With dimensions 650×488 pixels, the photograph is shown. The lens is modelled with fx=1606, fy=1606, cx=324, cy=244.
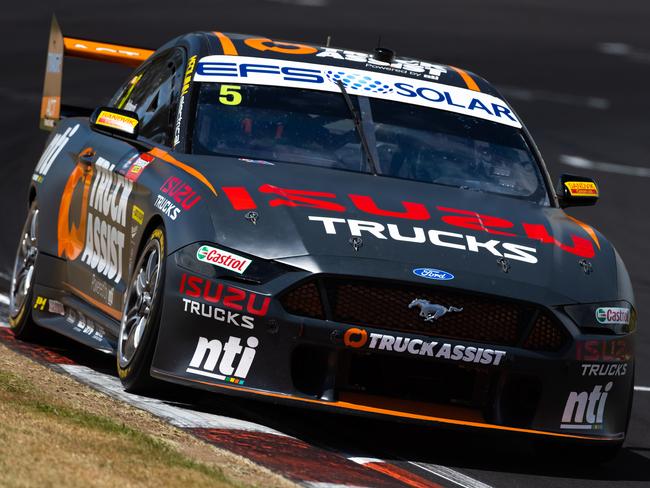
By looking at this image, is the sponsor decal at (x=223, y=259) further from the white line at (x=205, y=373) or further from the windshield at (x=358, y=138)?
the windshield at (x=358, y=138)

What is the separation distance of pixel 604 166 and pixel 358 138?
424 inches

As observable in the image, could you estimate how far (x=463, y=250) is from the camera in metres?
6.34

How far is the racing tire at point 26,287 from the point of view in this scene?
27.1 feet

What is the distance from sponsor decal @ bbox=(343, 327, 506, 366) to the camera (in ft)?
19.7

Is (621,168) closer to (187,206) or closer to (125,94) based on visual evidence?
(125,94)

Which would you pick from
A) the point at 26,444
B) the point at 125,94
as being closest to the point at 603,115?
the point at 125,94

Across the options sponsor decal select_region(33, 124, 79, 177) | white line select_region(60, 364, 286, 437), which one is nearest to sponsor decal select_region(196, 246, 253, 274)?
white line select_region(60, 364, 286, 437)


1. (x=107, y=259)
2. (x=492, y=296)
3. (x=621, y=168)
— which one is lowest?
(x=621, y=168)

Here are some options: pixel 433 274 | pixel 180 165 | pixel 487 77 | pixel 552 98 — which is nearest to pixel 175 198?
pixel 180 165

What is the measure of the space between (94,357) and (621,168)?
1088 centimetres

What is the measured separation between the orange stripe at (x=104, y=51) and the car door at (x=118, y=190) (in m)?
1.39

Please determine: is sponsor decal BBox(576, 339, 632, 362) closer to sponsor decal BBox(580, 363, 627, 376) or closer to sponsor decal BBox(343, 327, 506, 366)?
sponsor decal BBox(580, 363, 627, 376)

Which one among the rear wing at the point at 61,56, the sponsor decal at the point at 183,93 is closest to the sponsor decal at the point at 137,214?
the sponsor decal at the point at 183,93

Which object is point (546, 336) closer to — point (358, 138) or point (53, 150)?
point (358, 138)
